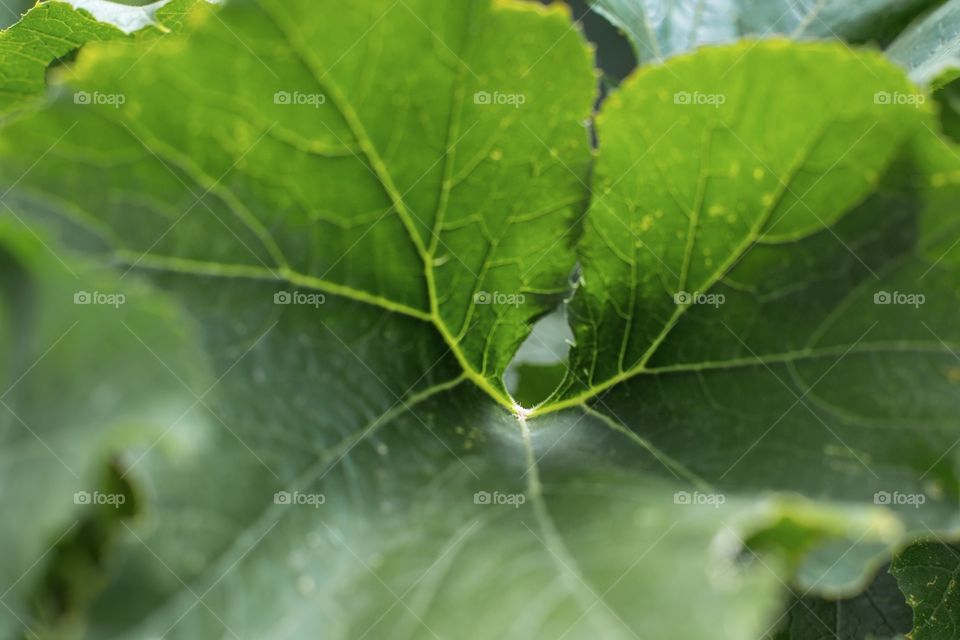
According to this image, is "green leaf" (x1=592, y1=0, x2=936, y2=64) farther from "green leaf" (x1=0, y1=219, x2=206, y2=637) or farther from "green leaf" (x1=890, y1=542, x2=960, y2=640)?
A: "green leaf" (x1=0, y1=219, x2=206, y2=637)

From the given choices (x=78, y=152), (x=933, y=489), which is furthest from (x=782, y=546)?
(x=78, y=152)

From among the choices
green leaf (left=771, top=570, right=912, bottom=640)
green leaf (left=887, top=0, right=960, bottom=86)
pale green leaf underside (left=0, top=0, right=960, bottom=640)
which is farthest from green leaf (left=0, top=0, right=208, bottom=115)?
green leaf (left=771, top=570, right=912, bottom=640)

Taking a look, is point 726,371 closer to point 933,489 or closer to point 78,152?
point 933,489

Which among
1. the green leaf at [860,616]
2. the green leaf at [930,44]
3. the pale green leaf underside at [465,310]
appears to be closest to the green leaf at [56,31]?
the pale green leaf underside at [465,310]

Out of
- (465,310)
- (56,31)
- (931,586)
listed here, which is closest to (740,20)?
(465,310)

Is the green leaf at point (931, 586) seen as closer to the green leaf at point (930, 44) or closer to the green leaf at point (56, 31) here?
the green leaf at point (930, 44)

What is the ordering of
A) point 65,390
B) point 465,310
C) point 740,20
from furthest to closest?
point 740,20 < point 465,310 < point 65,390

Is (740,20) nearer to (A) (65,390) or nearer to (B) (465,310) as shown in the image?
(B) (465,310)
